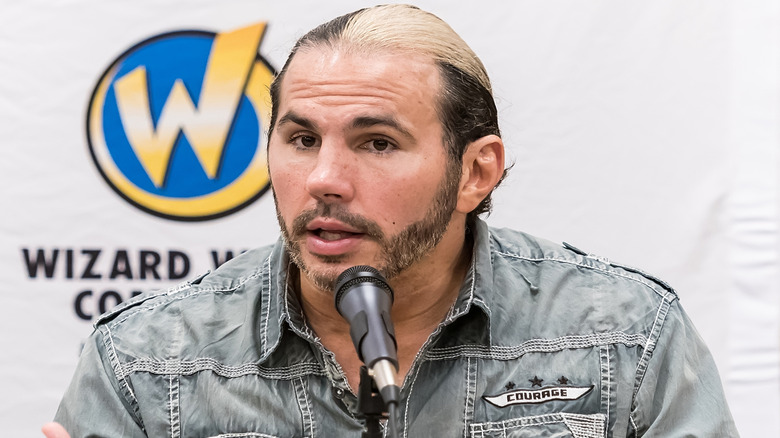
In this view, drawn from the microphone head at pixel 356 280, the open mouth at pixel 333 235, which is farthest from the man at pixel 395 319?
the microphone head at pixel 356 280

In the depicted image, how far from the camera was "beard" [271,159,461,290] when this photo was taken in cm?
167

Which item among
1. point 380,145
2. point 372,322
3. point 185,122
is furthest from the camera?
point 185,122

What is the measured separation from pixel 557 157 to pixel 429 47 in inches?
30.9

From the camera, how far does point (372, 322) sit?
1149 millimetres

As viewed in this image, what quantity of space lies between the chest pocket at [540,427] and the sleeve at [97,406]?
0.70 meters

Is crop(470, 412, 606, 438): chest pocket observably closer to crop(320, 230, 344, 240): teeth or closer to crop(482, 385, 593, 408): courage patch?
crop(482, 385, 593, 408): courage patch

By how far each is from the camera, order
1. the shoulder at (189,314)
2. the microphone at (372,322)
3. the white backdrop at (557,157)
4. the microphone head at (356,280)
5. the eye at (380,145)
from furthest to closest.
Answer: the white backdrop at (557,157), the shoulder at (189,314), the eye at (380,145), the microphone head at (356,280), the microphone at (372,322)

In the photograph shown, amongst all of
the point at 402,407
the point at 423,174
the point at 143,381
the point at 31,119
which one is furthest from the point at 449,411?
the point at 31,119

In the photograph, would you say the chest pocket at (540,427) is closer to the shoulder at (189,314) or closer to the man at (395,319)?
the man at (395,319)

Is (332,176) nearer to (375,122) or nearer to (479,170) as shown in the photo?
(375,122)

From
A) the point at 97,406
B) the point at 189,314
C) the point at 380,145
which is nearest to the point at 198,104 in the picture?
the point at 189,314

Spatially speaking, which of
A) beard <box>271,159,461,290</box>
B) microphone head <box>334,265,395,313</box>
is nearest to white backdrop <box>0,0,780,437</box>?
beard <box>271,159,461,290</box>

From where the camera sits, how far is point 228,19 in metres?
2.45

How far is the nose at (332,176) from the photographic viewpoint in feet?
5.41
